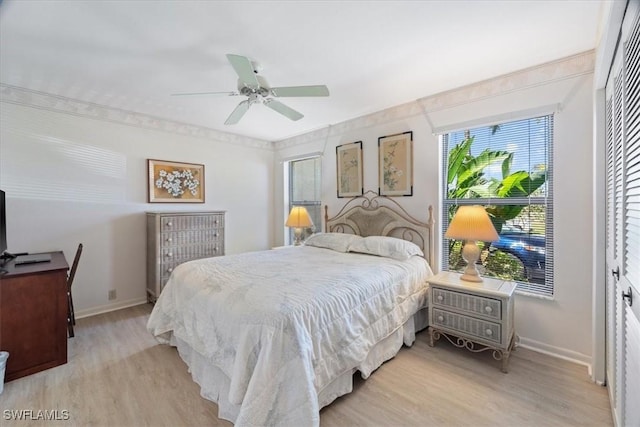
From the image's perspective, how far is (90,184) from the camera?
133 inches

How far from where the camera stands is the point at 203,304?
6.48ft

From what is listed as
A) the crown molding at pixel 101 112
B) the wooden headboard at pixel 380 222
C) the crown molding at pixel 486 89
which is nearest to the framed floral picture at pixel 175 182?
the crown molding at pixel 101 112

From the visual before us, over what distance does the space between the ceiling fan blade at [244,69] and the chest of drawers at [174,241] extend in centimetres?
224

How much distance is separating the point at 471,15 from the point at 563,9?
1.90ft

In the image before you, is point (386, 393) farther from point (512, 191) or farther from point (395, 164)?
point (395, 164)

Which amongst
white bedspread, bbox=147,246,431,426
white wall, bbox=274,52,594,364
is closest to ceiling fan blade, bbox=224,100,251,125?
white bedspread, bbox=147,246,431,426

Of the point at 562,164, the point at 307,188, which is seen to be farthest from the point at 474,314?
the point at 307,188

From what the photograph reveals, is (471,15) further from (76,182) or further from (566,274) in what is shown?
(76,182)

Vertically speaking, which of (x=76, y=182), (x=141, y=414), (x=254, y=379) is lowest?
(x=141, y=414)

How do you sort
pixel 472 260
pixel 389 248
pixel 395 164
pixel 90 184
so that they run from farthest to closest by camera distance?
1. pixel 395 164
2. pixel 90 184
3. pixel 389 248
4. pixel 472 260

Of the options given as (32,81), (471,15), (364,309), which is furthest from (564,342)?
(32,81)

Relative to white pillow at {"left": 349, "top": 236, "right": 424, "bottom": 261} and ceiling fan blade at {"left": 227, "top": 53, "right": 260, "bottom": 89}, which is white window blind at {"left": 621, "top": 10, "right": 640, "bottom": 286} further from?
ceiling fan blade at {"left": 227, "top": 53, "right": 260, "bottom": 89}

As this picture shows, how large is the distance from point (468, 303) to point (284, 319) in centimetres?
171

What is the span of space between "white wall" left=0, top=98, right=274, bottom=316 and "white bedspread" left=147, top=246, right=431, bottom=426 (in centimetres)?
165
